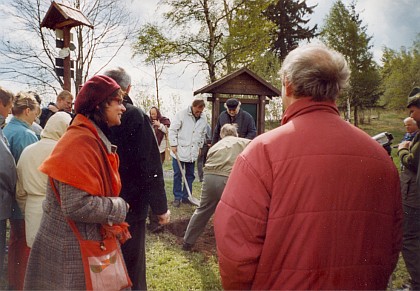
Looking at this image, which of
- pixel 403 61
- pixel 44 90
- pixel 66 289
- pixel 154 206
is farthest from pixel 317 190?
pixel 403 61

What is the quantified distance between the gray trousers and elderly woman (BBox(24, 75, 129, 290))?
222 centimetres

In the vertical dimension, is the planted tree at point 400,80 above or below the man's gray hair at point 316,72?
above

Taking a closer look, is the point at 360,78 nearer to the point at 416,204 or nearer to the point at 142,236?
the point at 416,204

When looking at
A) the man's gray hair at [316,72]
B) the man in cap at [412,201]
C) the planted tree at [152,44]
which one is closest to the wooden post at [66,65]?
the planted tree at [152,44]

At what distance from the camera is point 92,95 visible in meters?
1.84

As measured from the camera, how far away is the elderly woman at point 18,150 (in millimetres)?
2947

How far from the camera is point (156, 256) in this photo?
4.22 m

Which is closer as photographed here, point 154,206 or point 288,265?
point 288,265

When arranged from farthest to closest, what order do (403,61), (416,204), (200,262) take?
(403,61)
(200,262)
(416,204)

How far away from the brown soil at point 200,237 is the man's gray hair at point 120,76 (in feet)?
8.59

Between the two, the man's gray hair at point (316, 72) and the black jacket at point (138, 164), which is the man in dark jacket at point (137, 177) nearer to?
the black jacket at point (138, 164)

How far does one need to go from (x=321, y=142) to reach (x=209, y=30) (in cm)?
670

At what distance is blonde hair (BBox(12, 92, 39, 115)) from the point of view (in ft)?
10.2

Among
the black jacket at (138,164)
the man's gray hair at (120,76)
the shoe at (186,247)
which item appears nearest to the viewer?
the man's gray hair at (120,76)
